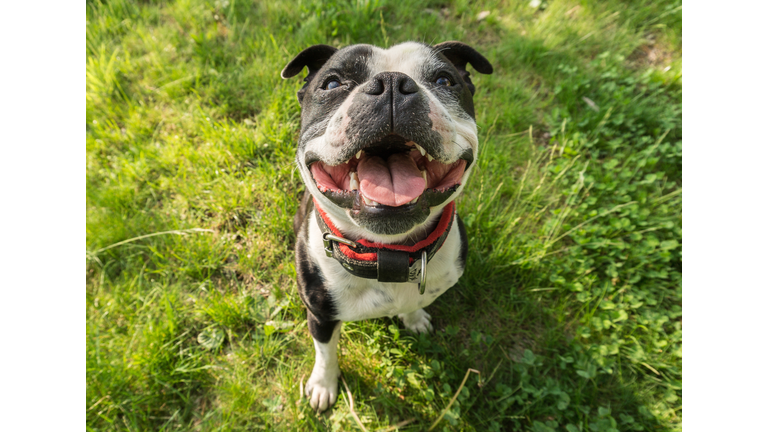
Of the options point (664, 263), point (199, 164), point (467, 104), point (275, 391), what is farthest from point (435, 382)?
point (199, 164)

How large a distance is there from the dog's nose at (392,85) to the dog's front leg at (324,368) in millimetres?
1371

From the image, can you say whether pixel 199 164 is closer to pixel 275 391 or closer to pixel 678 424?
pixel 275 391

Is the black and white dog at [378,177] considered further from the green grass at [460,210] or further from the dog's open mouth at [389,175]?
the green grass at [460,210]

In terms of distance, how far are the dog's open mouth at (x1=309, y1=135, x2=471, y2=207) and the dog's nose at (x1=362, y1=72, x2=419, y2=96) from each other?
0.19m

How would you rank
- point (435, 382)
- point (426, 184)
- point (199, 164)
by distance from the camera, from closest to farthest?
point (426, 184) → point (435, 382) → point (199, 164)

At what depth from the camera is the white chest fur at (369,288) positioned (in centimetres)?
193

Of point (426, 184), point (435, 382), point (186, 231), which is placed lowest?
point (435, 382)

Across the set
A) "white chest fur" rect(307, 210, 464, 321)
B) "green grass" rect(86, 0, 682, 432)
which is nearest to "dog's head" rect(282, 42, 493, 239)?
"white chest fur" rect(307, 210, 464, 321)

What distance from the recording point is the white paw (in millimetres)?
2363

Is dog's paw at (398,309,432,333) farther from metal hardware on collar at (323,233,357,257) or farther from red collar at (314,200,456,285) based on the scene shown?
metal hardware on collar at (323,233,357,257)

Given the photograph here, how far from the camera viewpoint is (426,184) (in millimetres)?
1600

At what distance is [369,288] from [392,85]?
1083 mm

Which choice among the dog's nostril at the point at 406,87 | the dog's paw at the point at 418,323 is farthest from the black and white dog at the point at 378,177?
the dog's paw at the point at 418,323

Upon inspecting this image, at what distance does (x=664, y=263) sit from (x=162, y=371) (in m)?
3.99
